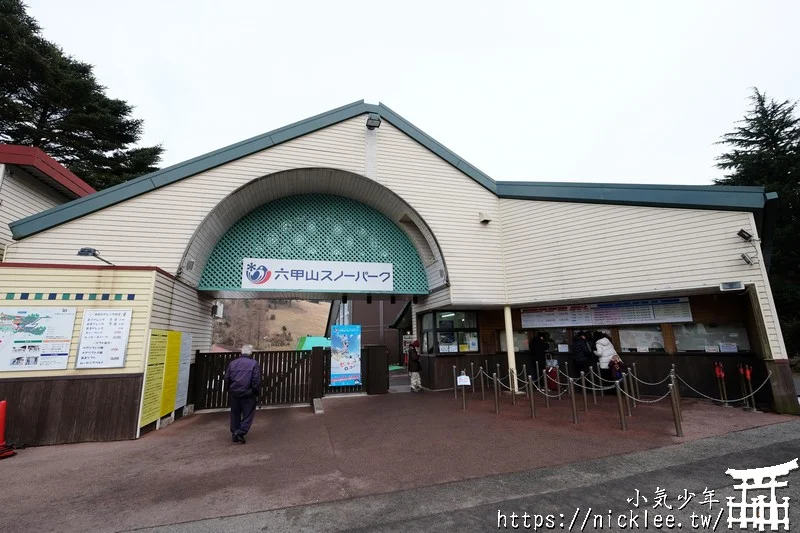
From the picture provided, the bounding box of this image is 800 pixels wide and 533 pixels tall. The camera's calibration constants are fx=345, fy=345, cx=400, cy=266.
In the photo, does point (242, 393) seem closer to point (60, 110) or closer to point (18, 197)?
point (18, 197)

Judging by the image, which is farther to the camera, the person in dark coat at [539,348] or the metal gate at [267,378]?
the person in dark coat at [539,348]

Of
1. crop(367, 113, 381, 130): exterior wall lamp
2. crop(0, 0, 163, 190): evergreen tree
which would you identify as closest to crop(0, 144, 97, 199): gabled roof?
crop(367, 113, 381, 130): exterior wall lamp

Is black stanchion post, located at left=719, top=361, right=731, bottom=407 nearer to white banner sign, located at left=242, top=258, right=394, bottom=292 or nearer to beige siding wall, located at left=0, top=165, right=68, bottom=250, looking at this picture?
white banner sign, located at left=242, top=258, right=394, bottom=292

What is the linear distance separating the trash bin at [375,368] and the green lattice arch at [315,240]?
218 centimetres

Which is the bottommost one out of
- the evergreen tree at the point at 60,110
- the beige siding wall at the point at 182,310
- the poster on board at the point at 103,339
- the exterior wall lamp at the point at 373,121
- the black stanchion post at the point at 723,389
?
the black stanchion post at the point at 723,389

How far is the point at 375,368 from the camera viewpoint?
11430mm

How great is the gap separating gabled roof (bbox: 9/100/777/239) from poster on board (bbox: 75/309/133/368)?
3.06 m

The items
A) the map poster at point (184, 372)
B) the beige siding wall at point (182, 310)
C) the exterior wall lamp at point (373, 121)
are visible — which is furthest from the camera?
the exterior wall lamp at point (373, 121)

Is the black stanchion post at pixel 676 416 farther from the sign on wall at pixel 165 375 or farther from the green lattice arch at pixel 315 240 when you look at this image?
the sign on wall at pixel 165 375

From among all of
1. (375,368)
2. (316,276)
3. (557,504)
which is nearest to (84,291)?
(316,276)

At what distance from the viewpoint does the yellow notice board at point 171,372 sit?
304 inches

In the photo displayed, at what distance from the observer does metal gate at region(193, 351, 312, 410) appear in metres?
9.79

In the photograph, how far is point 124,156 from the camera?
21844 mm

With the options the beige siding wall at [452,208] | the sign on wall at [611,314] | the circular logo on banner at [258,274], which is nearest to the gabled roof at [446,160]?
the beige siding wall at [452,208]
